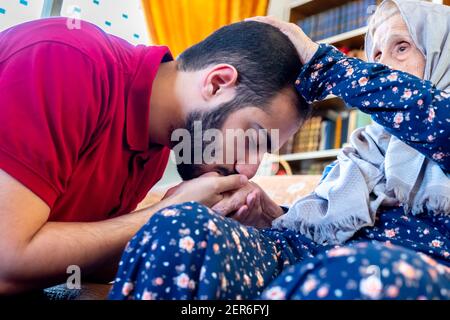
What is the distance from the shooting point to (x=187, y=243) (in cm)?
53

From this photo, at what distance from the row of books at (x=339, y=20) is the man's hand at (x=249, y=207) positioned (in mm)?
1909

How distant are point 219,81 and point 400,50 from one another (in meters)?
0.45

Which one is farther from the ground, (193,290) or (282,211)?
(193,290)

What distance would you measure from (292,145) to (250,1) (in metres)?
0.94

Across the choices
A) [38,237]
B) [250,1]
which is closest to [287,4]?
[250,1]

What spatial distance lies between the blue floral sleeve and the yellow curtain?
179 centimetres

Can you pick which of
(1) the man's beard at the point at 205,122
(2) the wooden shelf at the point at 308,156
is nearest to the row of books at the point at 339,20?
(2) the wooden shelf at the point at 308,156

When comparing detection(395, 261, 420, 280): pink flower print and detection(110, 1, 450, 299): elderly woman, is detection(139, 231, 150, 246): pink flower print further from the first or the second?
detection(395, 261, 420, 280): pink flower print

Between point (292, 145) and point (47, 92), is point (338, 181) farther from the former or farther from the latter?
point (292, 145)

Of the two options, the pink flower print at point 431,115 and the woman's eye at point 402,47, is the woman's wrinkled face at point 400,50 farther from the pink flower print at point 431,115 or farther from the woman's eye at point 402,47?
the pink flower print at point 431,115

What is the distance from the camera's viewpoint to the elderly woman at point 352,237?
0.44 metres

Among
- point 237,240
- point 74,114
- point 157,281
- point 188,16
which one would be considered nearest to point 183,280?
point 157,281

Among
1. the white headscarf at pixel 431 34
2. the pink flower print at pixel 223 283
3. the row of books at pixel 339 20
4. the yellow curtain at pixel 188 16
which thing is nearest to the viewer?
the pink flower print at pixel 223 283
